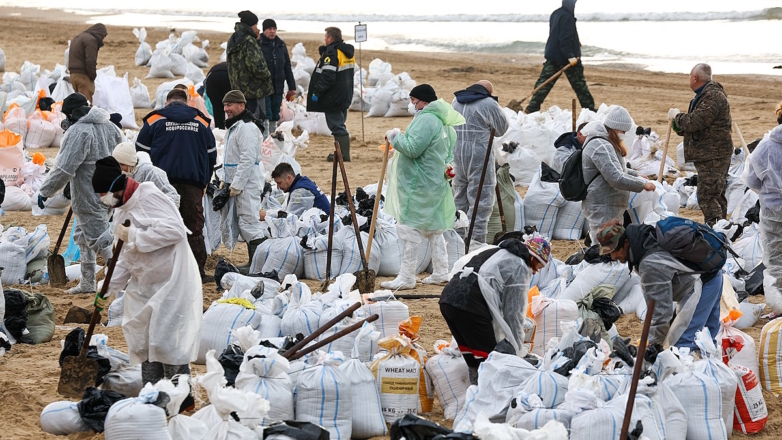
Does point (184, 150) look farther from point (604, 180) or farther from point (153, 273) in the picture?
point (604, 180)

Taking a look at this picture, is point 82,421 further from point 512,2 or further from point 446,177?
point 512,2

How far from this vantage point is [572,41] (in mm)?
14672

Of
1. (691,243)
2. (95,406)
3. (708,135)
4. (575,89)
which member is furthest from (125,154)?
(575,89)

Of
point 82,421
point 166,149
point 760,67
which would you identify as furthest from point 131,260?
point 760,67

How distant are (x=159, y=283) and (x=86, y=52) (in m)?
8.87

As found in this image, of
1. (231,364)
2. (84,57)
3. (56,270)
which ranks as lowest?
(56,270)

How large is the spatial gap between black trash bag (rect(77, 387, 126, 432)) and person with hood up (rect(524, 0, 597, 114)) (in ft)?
33.2

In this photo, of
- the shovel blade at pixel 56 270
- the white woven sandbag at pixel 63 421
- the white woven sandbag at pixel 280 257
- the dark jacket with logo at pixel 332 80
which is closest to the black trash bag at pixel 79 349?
the white woven sandbag at pixel 63 421

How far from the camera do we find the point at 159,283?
5.58 metres

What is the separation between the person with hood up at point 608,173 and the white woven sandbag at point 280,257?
2357mm

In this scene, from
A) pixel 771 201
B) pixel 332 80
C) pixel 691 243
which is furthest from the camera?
pixel 332 80

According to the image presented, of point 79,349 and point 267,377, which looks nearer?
point 267,377

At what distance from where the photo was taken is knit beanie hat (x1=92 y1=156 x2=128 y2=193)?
5.46 m

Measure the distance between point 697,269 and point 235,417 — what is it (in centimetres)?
253
